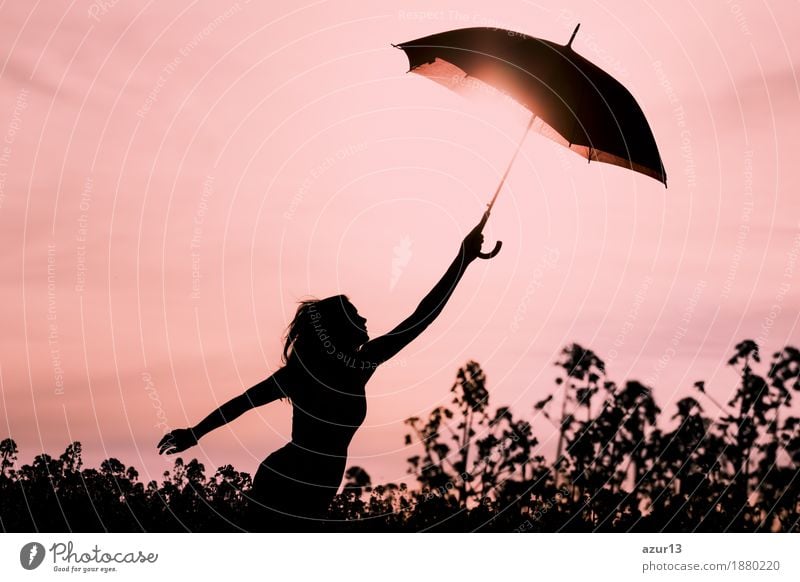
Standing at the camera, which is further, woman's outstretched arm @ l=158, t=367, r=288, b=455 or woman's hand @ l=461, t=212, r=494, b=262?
woman's hand @ l=461, t=212, r=494, b=262

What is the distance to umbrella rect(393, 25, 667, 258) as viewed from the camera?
44.5 feet

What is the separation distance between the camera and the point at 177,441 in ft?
32.7

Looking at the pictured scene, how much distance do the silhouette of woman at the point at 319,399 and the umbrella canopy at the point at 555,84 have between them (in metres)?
4.32

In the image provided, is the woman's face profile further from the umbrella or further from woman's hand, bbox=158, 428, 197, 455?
the umbrella

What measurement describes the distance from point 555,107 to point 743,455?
24994mm

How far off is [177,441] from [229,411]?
1.75 ft

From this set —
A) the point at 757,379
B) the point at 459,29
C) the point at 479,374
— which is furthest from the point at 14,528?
the point at 757,379

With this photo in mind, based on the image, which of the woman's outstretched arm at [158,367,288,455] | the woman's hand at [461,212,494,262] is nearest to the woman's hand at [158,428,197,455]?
the woman's outstretched arm at [158,367,288,455]
